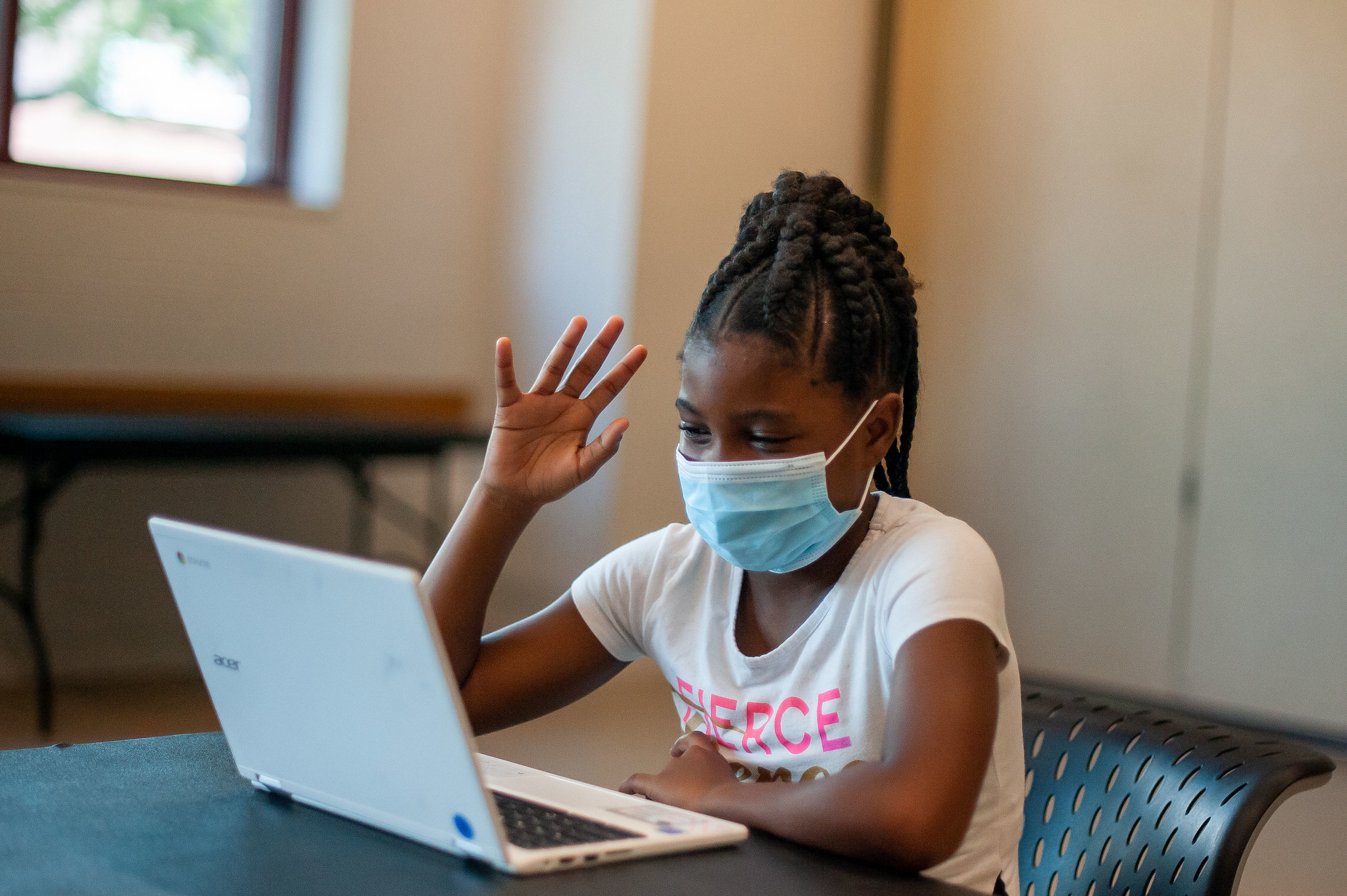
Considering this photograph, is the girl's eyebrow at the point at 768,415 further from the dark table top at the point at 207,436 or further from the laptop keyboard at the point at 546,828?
the dark table top at the point at 207,436

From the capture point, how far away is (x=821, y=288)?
116cm

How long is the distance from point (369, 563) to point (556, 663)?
22.5 inches

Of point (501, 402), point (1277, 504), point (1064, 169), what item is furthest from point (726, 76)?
point (501, 402)

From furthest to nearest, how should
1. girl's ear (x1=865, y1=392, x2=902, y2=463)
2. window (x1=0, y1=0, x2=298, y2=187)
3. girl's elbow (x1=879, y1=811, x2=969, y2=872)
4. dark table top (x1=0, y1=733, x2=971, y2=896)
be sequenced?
window (x1=0, y1=0, x2=298, y2=187) → girl's ear (x1=865, y1=392, x2=902, y2=463) → girl's elbow (x1=879, y1=811, x2=969, y2=872) → dark table top (x1=0, y1=733, x2=971, y2=896)

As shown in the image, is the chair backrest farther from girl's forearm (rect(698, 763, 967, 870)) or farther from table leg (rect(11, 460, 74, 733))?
table leg (rect(11, 460, 74, 733))

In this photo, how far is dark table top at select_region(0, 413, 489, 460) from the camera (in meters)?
2.97

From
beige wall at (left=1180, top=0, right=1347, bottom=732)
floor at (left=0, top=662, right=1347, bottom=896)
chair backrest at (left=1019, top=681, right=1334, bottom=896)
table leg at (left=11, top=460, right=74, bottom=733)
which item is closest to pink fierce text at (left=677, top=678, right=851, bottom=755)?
chair backrest at (left=1019, top=681, right=1334, bottom=896)

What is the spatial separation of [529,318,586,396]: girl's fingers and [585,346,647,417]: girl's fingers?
37mm

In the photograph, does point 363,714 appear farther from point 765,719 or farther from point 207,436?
point 207,436

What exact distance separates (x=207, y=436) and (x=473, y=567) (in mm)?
2063

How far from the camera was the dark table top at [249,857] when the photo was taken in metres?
0.76

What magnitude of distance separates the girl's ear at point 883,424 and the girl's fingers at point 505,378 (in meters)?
0.32

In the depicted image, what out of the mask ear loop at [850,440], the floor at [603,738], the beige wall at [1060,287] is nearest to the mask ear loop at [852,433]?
the mask ear loop at [850,440]

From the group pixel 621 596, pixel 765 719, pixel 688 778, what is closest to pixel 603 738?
pixel 621 596
